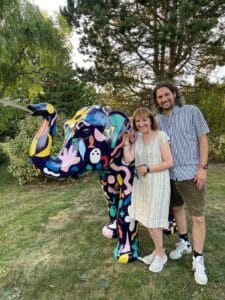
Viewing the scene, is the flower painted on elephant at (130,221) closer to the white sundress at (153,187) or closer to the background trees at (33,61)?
the white sundress at (153,187)

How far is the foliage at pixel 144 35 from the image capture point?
6.67 metres

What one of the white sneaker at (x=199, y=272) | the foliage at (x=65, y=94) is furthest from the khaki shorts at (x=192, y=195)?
the foliage at (x=65, y=94)

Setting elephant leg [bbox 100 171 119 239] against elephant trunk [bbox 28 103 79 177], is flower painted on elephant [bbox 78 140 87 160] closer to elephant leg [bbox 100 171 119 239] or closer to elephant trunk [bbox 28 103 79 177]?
elephant trunk [bbox 28 103 79 177]

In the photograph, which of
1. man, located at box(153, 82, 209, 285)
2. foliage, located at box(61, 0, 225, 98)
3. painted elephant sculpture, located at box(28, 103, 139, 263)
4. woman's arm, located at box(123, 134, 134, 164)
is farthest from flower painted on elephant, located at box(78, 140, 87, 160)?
foliage, located at box(61, 0, 225, 98)

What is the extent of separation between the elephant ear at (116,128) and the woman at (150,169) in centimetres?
7

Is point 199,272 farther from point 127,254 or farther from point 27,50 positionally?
point 27,50

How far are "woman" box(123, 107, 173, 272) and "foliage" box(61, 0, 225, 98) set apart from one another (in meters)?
4.15

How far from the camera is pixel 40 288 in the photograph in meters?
3.21

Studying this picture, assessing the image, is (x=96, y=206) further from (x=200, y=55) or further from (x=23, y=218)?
(x=200, y=55)

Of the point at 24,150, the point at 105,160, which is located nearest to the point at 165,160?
the point at 105,160

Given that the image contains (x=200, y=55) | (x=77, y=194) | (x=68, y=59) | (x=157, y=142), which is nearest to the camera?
(x=157, y=142)

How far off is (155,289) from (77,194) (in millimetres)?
3621

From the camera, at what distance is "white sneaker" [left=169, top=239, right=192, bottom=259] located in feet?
11.2

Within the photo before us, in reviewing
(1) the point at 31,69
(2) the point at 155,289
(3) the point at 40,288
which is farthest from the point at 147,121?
(1) the point at 31,69
